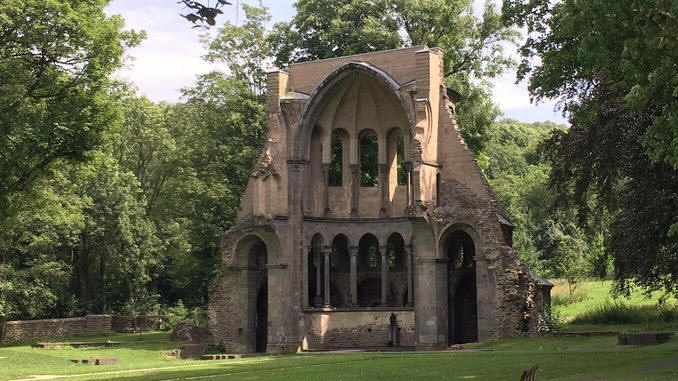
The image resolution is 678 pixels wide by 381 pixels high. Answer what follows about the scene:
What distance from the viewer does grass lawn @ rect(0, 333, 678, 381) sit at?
2019cm

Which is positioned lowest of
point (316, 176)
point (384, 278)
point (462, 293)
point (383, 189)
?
point (462, 293)

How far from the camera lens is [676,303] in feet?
133

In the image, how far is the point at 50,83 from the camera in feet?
107

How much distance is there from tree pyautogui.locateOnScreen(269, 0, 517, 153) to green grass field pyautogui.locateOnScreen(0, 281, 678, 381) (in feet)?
48.2

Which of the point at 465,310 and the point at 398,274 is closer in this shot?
the point at 465,310

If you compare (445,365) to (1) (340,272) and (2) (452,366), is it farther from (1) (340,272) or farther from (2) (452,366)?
(1) (340,272)

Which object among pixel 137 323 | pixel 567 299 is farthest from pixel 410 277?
pixel 137 323

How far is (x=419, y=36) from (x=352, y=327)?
1677cm

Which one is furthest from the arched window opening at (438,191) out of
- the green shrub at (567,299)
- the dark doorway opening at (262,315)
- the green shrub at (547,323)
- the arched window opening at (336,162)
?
the green shrub at (567,299)

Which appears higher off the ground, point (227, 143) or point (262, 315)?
point (227, 143)

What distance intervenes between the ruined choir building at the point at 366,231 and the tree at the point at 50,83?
31.7 feet

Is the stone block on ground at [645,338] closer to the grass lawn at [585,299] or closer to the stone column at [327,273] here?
the grass lawn at [585,299]

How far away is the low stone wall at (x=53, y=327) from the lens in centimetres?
5059

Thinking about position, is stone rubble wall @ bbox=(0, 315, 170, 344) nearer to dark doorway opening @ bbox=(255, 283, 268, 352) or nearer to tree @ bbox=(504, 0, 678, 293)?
dark doorway opening @ bbox=(255, 283, 268, 352)
